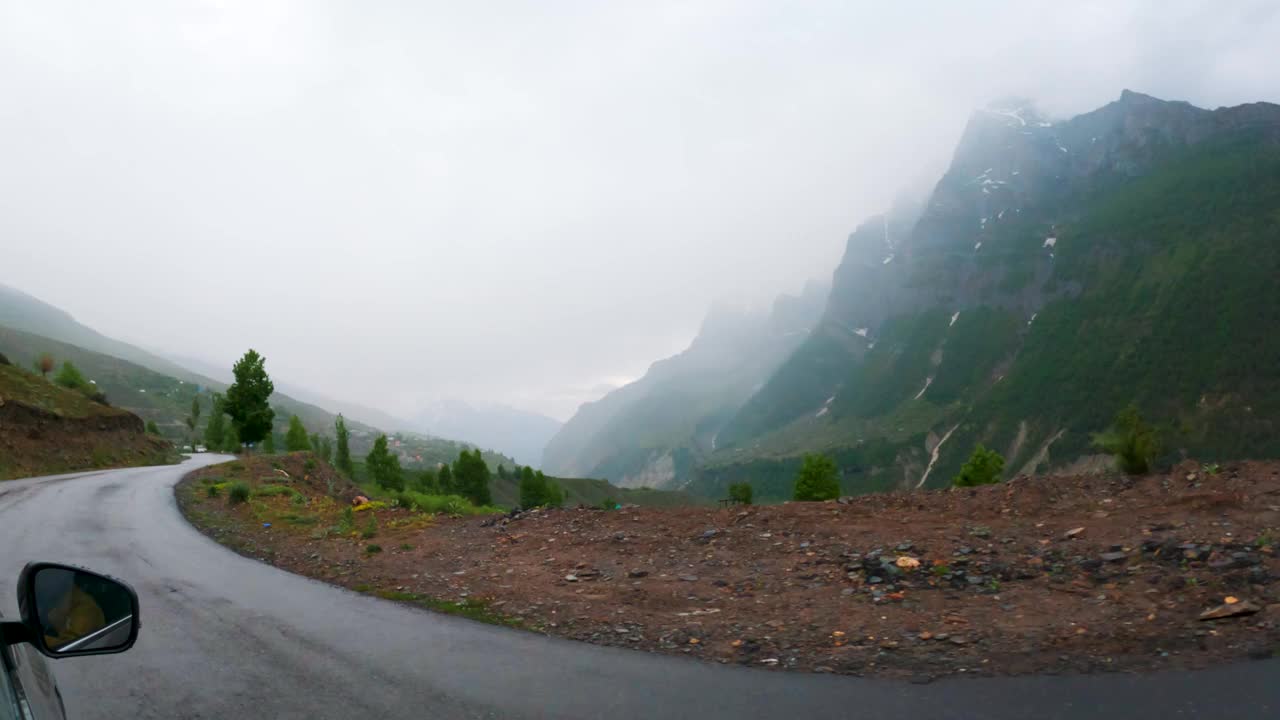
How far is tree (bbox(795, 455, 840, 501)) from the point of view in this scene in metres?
56.0

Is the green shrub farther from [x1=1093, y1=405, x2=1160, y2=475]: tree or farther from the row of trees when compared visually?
the row of trees

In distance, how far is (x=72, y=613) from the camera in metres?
3.22

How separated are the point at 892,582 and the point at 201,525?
53.5ft

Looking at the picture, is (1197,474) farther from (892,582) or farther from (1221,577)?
(892,582)

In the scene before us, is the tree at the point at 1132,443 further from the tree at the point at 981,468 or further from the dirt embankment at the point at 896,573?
the tree at the point at 981,468

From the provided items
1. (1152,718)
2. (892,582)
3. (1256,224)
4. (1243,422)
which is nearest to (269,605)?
(892,582)


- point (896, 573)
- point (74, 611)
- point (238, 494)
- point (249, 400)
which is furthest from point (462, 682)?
point (249, 400)

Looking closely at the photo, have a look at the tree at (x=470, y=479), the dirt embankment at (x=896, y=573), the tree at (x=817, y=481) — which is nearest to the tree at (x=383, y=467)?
the tree at (x=470, y=479)

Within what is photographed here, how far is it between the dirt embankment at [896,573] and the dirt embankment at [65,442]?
86.1ft

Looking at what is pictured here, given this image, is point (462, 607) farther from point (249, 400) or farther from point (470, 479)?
point (470, 479)

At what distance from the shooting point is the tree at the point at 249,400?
4694 centimetres

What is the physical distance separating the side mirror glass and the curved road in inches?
115

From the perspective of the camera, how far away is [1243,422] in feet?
464

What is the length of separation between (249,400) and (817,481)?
46.1 meters
